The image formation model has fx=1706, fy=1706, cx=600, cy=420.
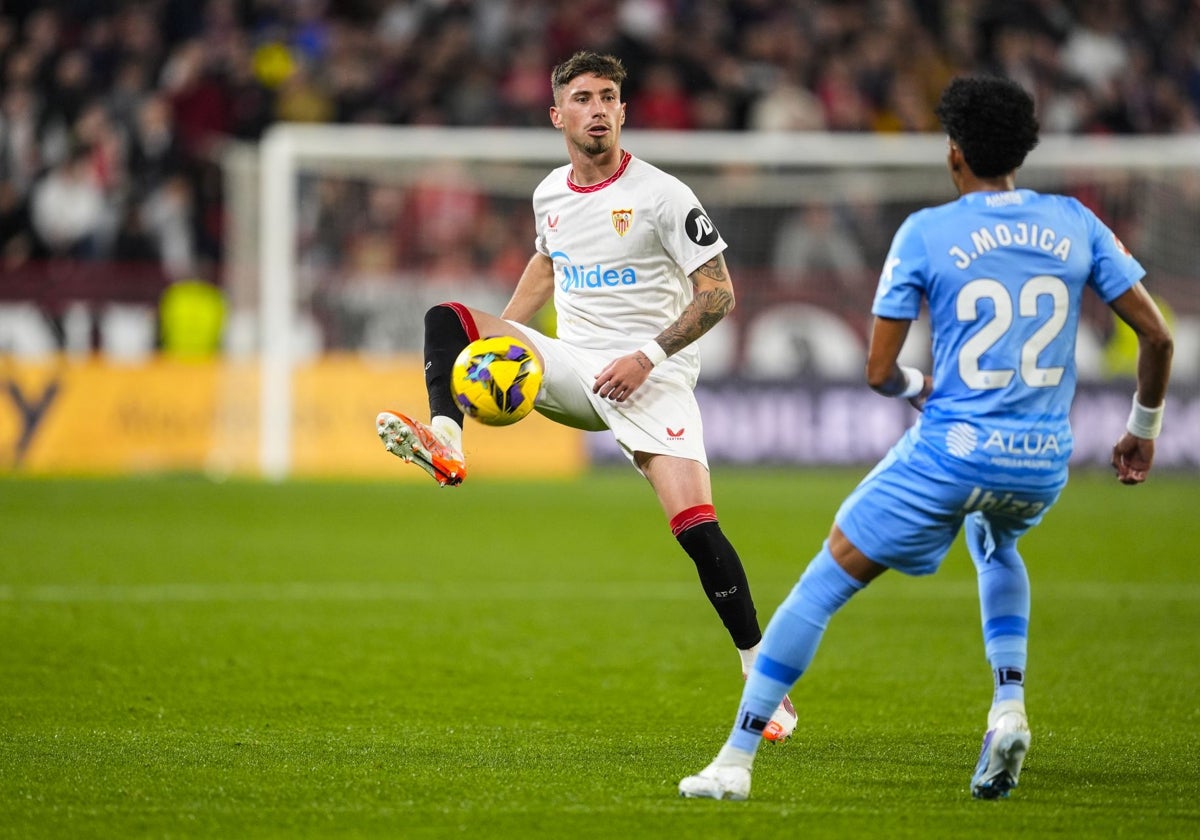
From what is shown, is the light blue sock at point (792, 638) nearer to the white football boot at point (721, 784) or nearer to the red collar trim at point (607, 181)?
the white football boot at point (721, 784)

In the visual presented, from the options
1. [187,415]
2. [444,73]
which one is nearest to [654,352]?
[187,415]

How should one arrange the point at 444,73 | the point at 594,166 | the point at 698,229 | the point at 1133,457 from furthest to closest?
the point at 444,73 → the point at 594,166 → the point at 698,229 → the point at 1133,457

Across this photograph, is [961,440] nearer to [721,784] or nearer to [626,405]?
[721,784]

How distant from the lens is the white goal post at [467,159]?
1706 cm

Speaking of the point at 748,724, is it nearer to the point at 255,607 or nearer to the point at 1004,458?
the point at 1004,458

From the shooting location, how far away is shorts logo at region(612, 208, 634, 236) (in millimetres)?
6363

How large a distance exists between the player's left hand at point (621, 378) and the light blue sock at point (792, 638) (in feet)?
4.04

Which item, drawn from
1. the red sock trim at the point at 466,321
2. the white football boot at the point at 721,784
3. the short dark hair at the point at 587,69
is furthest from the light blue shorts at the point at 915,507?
the short dark hair at the point at 587,69

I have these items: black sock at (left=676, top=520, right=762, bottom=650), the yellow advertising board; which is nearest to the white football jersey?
black sock at (left=676, top=520, right=762, bottom=650)

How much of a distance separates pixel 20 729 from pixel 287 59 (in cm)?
1505

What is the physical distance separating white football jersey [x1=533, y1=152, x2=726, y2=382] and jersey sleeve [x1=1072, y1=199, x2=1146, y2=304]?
5.41 ft

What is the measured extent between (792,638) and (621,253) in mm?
1978

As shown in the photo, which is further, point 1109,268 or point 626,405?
point 626,405

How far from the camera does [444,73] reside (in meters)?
19.8
